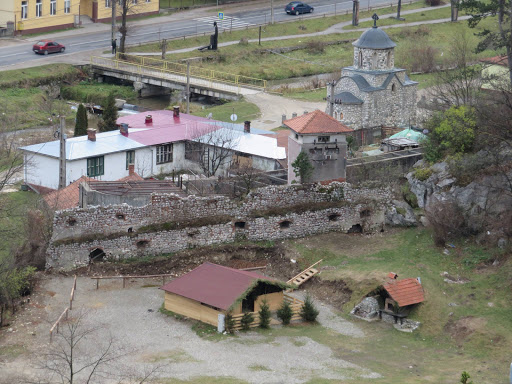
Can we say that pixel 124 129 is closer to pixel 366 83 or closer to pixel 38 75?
pixel 366 83

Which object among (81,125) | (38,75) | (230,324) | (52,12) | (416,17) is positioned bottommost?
(230,324)

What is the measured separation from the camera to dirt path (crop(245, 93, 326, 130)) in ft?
256

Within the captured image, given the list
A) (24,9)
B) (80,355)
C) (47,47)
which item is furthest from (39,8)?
(80,355)

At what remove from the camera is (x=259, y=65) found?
96812mm

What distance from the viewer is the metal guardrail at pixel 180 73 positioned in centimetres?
8756

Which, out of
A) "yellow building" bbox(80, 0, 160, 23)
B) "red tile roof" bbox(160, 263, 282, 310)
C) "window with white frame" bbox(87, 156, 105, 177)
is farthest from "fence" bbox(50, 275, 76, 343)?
"yellow building" bbox(80, 0, 160, 23)

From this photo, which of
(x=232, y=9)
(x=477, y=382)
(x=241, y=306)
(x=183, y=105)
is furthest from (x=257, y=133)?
(x=232, y=9)

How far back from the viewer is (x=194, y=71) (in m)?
91.1

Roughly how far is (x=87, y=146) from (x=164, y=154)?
472 cm

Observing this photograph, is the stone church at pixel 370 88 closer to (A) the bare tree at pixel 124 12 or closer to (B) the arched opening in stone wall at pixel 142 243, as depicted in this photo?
(B) the arched opening in stone wall at pixel 142 243

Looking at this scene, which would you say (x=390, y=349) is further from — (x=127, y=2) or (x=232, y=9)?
(x=232, y=9)

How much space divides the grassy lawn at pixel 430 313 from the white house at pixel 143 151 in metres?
11.9

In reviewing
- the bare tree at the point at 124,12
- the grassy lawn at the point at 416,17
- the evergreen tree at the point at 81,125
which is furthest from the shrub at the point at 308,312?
the grassy lawn at the point at 416,17

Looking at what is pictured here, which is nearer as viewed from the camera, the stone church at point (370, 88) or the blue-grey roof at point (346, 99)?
the blue-grey roof at point (346, 99)
